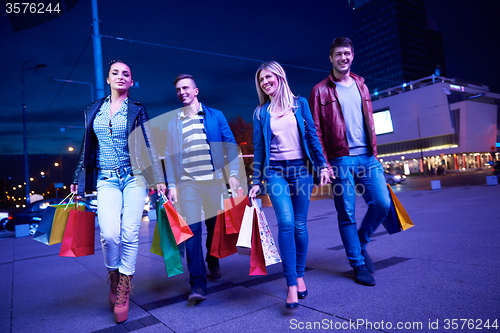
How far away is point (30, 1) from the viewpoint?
6.41 m

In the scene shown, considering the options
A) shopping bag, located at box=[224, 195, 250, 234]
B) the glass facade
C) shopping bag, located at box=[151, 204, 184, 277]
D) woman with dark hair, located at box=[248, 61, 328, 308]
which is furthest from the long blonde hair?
the glass facade

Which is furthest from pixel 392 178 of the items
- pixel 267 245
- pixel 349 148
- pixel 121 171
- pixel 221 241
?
pixel 121 171

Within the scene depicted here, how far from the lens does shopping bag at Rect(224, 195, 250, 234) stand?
3033mm

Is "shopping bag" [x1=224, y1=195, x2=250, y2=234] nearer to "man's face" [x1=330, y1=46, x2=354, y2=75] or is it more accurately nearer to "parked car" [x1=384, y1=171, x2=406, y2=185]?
"man's face" [x1=330, y1=46, x2=354, y2=75]

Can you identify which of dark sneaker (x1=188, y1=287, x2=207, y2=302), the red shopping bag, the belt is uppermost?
the belt

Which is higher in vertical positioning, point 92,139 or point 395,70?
point 395,70

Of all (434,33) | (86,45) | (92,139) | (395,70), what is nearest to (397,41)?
(395,70)

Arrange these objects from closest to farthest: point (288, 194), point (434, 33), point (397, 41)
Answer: point (288, 194), point (397, 41), point (434, 33)

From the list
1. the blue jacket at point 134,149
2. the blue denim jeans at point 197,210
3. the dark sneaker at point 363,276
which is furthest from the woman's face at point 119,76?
the dark sneaker at point 363,276

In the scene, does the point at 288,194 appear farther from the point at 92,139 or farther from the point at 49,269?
the point at 49,269

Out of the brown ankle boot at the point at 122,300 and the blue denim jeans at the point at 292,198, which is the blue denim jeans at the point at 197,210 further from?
the blue denim jeans at the point at 292,198

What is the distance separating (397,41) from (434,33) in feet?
107

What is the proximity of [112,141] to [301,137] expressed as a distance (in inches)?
62.6

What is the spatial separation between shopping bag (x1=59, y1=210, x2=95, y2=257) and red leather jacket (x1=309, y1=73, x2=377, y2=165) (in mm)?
2233
